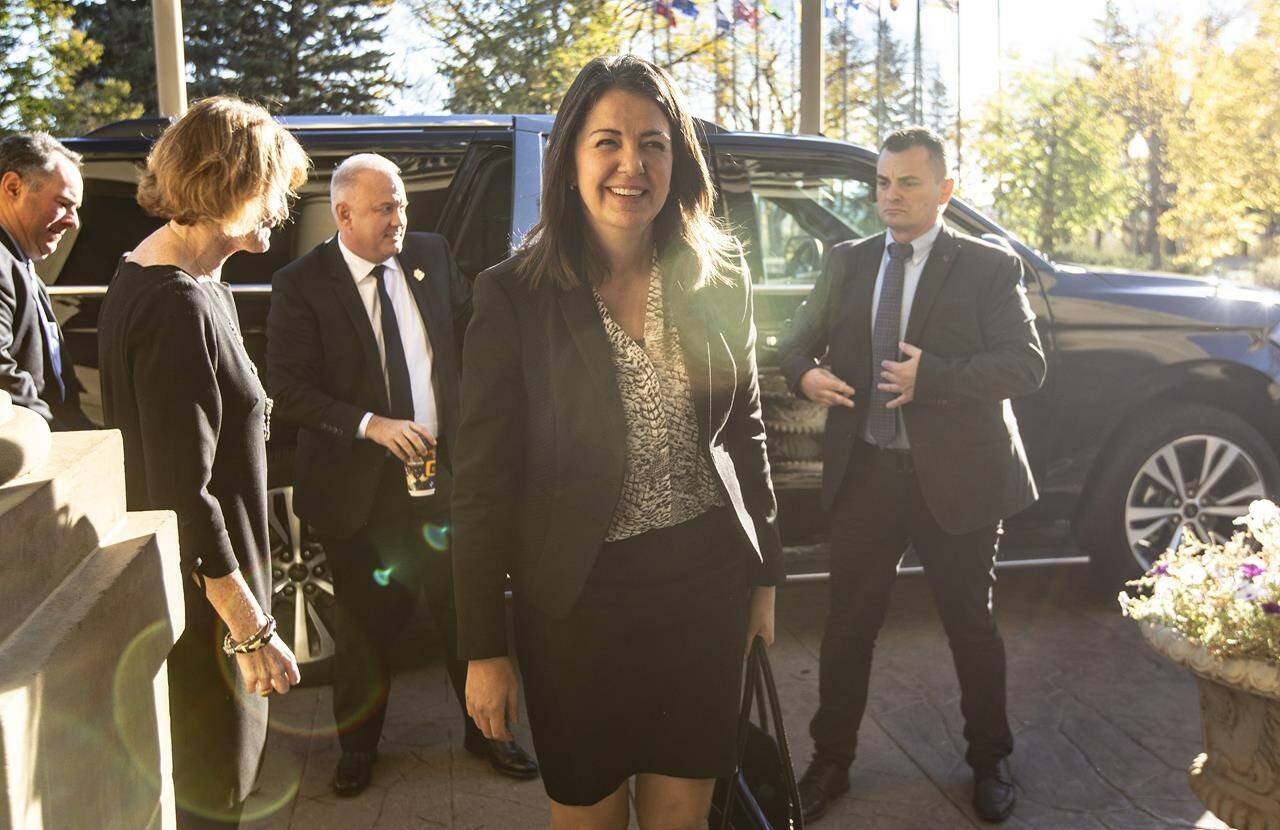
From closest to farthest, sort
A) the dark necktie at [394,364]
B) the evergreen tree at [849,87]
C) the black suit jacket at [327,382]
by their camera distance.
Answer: the black suit jacket at [327,382] < the dark necktie at [394,364] < the evergreen tree at [849,87]

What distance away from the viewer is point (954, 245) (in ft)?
12.6

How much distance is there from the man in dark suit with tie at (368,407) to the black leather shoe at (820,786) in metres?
0.91

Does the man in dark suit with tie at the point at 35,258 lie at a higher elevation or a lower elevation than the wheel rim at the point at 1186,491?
higher

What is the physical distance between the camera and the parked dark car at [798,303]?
187 inches

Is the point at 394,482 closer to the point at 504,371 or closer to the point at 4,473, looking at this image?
the point at 504,371

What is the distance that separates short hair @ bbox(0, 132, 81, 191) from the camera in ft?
13.4

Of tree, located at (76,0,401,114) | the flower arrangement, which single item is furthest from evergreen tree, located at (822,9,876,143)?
the flower arrangement

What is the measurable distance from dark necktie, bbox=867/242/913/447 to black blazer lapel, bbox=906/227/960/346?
0.06m

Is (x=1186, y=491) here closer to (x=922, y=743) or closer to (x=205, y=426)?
(x=922, y=743)

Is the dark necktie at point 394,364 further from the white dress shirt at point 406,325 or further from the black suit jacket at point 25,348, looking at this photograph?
the black suit jacket at point 25,348

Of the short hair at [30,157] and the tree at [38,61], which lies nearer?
the short hair at [30,157]

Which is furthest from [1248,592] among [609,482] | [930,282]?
[609,482]

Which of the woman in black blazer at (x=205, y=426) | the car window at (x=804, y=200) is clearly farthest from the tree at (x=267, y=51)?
the woman in black blazer at (x=205, y=426)

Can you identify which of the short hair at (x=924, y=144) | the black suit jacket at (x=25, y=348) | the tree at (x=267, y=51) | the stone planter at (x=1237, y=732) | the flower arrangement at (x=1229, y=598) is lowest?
the stone planter at (x=1237, y=732)
